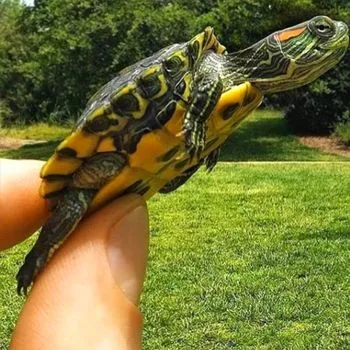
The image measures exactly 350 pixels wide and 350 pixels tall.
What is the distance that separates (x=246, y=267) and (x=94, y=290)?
3.12m

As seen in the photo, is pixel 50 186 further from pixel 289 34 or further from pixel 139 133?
pixel 289 34

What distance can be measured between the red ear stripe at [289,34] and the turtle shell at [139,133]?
0.33 metres

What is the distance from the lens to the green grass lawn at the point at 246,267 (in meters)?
3.53

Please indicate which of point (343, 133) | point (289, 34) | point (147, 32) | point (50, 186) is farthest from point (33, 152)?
point (50, 186)

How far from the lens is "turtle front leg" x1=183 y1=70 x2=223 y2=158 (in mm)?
1673

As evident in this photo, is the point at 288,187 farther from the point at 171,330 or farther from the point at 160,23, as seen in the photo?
the point at 160,23

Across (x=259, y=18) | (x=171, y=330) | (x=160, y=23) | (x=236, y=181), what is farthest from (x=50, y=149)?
(x=171, y=330)

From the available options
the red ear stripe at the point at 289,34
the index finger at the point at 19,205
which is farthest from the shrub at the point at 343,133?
the index finger at the point at 19,205

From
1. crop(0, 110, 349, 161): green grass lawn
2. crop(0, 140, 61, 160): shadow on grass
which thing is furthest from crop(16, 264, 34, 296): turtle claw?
crop(0, 140, 61, 160): shadow on grass

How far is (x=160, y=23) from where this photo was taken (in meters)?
11.2

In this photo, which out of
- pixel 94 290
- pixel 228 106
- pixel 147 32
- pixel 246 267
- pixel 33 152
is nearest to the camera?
pixel 94 290

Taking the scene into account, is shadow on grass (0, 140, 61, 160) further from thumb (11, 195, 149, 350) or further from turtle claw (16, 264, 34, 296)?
thumb (11, 195, 149, 350)

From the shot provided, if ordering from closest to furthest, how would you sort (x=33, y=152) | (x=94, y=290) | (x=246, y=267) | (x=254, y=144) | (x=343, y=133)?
(x=94, y=290)
(x=246, y=267)
(x=343, y=133)
(x=254, y=144)
(x=33, y=152)

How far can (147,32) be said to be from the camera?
37.2 ft
